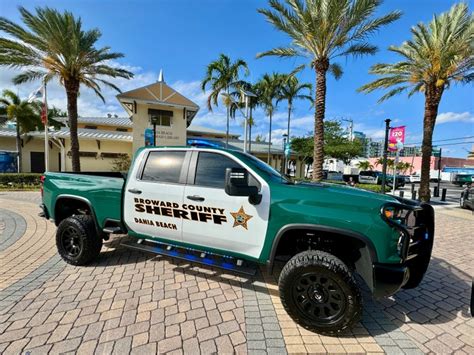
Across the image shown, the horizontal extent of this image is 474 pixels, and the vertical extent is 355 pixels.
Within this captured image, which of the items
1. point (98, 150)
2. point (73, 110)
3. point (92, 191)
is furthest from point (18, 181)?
point (92, 191)

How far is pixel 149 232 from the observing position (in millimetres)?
3650

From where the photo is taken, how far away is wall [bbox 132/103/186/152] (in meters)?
18.7

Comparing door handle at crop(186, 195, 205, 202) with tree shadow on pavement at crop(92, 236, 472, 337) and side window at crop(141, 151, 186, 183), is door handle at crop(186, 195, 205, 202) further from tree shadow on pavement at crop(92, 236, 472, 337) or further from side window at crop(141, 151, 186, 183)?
tree shadow on pavement at crop(92, 236, 472, 337)

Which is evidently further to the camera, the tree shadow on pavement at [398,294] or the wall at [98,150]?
the wall at [98,150]

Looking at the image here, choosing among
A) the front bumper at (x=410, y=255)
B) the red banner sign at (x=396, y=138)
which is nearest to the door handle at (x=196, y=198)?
the front bumper at (x=410, y=255)

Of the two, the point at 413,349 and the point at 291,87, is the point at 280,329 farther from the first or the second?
the point at 291,87

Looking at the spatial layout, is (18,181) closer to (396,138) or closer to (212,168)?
(212,168)

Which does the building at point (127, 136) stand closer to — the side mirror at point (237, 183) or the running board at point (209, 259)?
the running board at point (209, 259)

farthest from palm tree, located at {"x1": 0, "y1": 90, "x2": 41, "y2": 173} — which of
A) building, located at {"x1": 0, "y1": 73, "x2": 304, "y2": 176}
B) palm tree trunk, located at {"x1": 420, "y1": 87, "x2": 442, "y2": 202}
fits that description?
palm tree trunk, located at {"x1": 420, "y1": 87, "x2": 442, "y2": 202}

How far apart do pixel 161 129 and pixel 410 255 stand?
61.8ft

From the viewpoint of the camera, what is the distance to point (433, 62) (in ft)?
37.8

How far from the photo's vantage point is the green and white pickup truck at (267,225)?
8.21ft

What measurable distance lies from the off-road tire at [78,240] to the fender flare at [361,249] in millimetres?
2898

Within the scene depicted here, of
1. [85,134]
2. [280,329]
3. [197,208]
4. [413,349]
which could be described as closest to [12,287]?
[197,208]
